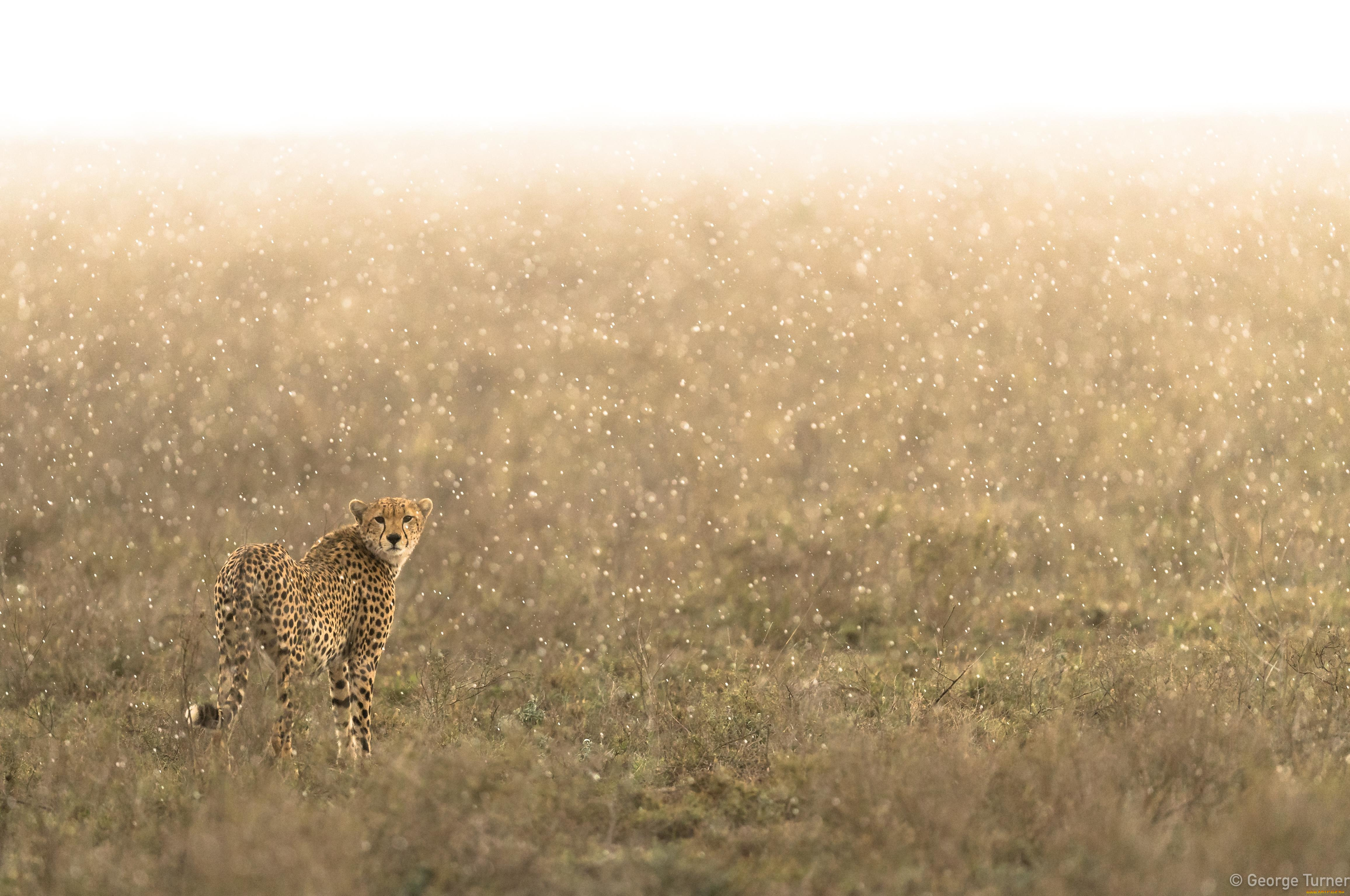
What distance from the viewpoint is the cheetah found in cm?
562

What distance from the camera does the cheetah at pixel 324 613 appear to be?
562cm

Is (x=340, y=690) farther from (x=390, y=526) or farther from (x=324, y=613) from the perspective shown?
(x=390, y=526)

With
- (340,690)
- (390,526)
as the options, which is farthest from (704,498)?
(340,690)

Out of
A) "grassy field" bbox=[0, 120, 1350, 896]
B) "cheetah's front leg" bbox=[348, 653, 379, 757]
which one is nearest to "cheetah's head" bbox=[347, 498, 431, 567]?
"cheetah's front leg" bbox=[348, 653, 379, 757]

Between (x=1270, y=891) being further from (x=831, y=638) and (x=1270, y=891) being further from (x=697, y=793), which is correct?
(x=831, y=638)

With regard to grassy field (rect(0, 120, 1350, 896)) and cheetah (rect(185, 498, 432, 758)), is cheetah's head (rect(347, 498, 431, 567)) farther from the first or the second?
grassy field (rect(0, 120, 1350, 896))

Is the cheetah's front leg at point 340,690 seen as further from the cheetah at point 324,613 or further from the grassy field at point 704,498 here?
the grassy field at point 704,498

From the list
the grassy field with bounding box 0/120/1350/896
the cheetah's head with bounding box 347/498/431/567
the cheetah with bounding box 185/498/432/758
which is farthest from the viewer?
the cheetah's head with bounding box 347/498/431/567

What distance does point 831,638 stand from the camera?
8633mm

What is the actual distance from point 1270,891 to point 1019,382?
870cm

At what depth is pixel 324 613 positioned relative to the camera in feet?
19.4

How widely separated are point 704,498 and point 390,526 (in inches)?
177

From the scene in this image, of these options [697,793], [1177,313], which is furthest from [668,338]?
[697,793]

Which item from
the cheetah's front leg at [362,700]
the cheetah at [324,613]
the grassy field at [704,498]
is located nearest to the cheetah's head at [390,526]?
the cheetah at [324,613]
